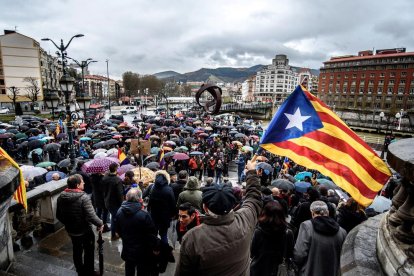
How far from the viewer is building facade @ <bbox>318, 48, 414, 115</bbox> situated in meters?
69.5

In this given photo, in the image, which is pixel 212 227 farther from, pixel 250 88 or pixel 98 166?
pixel 250 88

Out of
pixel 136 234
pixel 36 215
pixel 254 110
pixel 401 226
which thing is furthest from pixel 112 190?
pixel 254 110

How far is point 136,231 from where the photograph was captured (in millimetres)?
3426

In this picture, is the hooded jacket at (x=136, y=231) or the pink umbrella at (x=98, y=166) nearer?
the hooded jacket at (x=136, y=231)

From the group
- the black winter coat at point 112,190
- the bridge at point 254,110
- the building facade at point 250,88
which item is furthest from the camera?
the building facade at point 250,88

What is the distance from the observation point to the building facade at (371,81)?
6950 centimetres

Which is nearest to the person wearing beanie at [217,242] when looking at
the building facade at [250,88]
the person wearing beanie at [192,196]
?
the person wearing beanie at [192,196]

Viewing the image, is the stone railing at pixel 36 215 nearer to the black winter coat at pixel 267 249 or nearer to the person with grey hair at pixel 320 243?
the black winter coat at pixel 267 249

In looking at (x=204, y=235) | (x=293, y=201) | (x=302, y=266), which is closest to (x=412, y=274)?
(x=204, y=235)

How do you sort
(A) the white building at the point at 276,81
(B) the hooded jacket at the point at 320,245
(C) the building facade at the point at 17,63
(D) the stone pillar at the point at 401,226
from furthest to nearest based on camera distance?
1. (A) the white building at the point at 276,81
2. (C) the building facade at the point at 17,63
3. (B) the hooded jacket at the point at 320,245
4. (D) the stone pillar at the point at 401,226

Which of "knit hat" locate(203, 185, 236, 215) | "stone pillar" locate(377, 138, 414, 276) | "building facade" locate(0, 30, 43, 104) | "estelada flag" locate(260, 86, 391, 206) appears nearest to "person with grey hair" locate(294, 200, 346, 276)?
"estelada flag" locate(260, 86, 391, 206)

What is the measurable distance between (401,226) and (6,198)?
3.46 meters

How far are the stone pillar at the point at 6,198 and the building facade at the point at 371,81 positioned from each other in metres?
72.6

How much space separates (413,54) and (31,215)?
280ft
